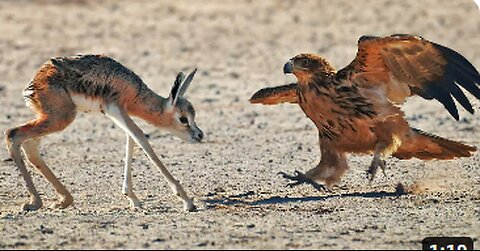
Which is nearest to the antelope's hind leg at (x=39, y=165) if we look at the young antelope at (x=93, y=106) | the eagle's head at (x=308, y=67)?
the young antelope at (x=93, y=106)

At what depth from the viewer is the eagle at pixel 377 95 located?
11641 mm

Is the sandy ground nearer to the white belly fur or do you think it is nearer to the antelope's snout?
the antelope's snout

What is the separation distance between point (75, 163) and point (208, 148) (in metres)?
1.56

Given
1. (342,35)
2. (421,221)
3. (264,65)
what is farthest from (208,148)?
(342,35)

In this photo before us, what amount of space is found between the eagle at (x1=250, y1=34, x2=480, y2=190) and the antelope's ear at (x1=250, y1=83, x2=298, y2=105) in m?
0.31

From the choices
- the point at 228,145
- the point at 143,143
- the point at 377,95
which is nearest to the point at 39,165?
the point at 143,143

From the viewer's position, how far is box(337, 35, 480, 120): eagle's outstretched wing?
37.9ft

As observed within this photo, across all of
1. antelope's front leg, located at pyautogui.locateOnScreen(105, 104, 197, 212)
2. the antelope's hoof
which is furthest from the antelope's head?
the antelope's hoof

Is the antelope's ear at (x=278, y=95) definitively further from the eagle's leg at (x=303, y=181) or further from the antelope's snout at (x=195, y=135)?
the antelope's snout at (x=195, y=135)

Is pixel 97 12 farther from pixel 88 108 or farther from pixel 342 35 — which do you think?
pixel 88 108

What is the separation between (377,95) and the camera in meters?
12.0

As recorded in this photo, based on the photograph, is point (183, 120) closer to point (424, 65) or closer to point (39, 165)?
point (39, 165)

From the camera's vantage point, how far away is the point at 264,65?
69.2 feet

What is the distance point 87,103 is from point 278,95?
6.88 ft
